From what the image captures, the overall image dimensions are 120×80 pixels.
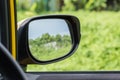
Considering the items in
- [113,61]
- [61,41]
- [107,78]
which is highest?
[61,41]

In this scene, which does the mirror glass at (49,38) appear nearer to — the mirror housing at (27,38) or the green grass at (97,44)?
the mirror housing at (27,38)

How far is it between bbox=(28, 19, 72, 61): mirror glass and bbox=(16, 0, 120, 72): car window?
113 centimetres

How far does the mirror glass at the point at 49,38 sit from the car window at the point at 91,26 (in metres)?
1.13

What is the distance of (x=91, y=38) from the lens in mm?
2838

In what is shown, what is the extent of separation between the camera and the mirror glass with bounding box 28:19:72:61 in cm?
115

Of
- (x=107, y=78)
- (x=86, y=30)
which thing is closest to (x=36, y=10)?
(x=86, y=30)

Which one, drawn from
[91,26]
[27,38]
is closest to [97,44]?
[91,26]

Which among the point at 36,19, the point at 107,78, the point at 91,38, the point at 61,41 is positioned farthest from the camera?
the point at 91,38

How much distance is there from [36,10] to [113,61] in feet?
2.15

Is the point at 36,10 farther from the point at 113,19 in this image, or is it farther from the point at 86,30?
the point at 113,19

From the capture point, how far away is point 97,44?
111 inches

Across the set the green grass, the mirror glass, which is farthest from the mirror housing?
the green grass

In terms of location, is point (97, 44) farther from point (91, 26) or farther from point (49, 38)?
point (49, 38)

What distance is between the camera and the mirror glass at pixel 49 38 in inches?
45.1
